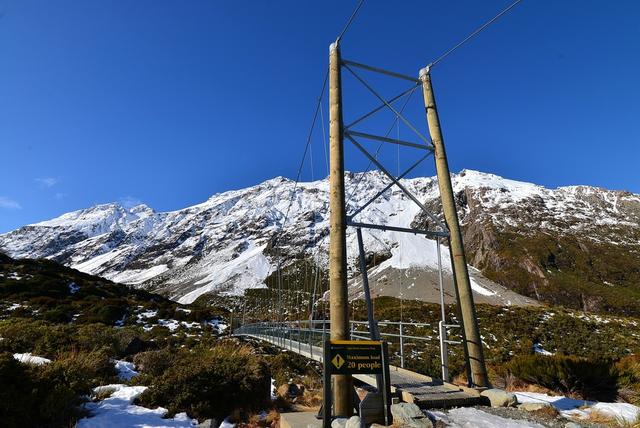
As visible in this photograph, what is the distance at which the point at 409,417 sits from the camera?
4984 mm

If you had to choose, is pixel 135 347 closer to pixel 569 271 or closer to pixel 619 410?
pixel 619 410

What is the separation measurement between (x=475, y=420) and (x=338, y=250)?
3.02m

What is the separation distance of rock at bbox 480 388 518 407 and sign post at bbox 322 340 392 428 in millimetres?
2133

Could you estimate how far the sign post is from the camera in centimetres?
493

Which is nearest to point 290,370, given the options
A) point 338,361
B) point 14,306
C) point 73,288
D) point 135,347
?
point 135,347

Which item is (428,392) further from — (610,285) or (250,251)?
(250,251)

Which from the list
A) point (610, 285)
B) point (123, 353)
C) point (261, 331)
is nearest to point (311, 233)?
point (610, 285)

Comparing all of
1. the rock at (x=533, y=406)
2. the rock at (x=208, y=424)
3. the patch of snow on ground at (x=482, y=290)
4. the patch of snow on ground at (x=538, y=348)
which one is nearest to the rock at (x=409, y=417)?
the rock at (x=533, y=406)

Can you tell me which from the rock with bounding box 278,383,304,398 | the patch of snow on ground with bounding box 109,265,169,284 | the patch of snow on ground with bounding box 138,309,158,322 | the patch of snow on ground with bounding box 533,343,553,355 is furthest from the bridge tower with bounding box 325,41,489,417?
the patch of snow on ground with bounding box 109,265,169,284

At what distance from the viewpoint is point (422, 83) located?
8.90 m

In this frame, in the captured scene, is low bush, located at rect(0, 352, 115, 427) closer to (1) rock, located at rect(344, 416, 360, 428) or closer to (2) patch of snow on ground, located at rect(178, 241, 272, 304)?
(1) rock, located at rect(344, 416, 360, 428)

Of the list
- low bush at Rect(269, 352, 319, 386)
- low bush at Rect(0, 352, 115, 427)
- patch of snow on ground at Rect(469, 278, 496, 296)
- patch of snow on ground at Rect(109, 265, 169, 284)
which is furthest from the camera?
patch of snow on ground at Rect(109, 265, 169, 284)

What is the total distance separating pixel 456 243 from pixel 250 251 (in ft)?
550

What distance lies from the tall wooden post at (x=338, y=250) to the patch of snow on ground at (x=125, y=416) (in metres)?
2.68
